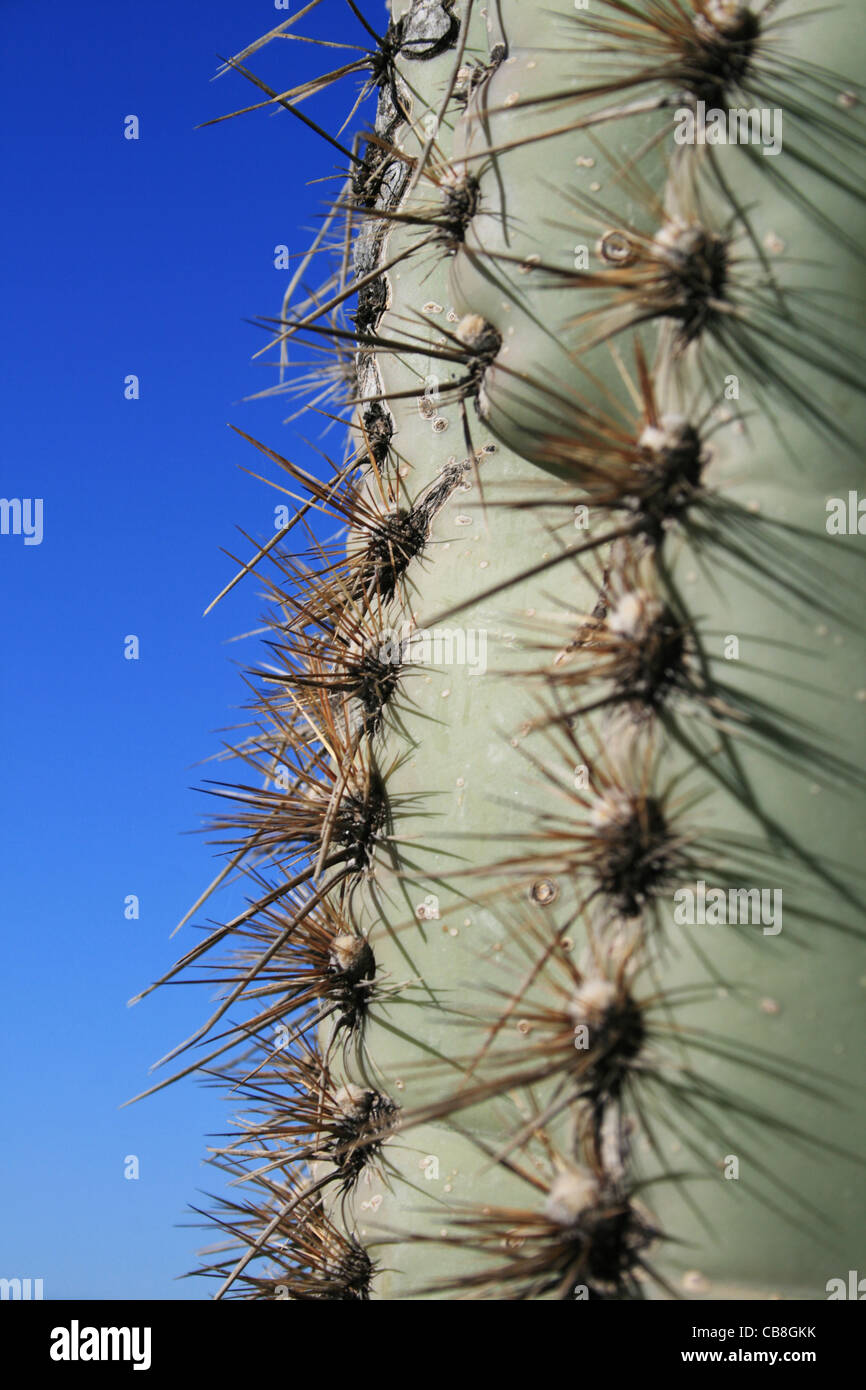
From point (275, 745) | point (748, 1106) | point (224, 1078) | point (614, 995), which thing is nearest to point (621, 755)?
point (614, 995)

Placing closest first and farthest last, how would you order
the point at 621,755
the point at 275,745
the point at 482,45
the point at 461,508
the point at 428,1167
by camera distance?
the point at 621,755 → the point at 428,1167 → the point at 461,508 → the point at 482,45 → the point at 275,745

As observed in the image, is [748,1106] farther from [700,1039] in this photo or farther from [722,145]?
[722,145]

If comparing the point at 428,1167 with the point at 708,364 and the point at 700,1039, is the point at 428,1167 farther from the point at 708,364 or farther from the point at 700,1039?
the point at 708,364

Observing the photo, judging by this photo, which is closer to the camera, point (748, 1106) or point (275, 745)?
point (748, 1106)

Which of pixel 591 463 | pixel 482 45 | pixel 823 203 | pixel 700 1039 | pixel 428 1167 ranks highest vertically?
pixel 482 45

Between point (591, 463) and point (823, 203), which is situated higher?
point (823, 203)

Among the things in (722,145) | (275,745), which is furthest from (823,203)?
(275,745)
